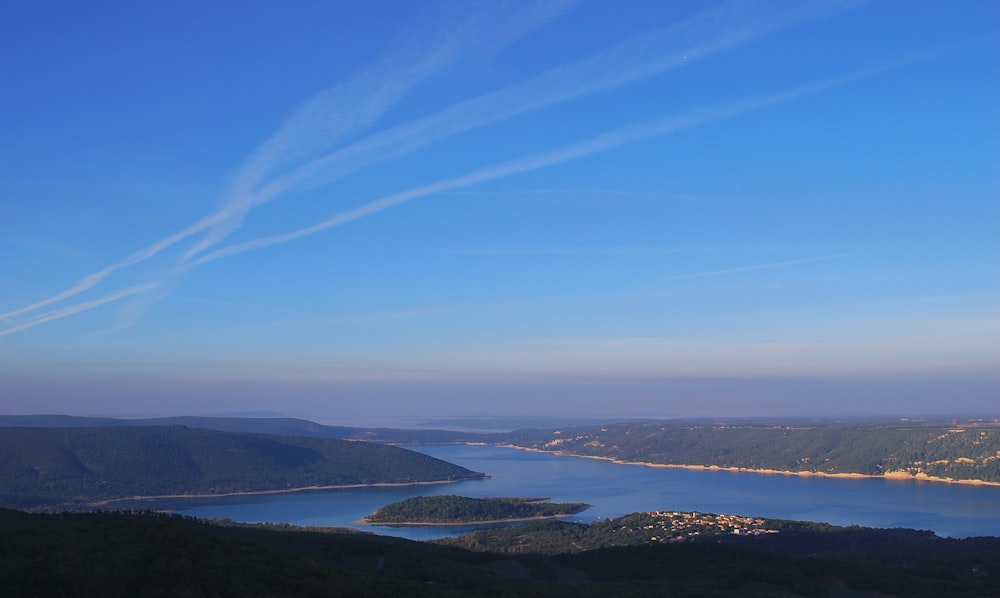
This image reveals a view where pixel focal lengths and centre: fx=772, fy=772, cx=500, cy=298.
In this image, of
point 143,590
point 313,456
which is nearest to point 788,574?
point 143,590

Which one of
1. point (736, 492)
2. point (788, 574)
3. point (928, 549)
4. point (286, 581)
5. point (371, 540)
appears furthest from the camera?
point (736, 492)

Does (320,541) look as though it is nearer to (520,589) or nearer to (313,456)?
(520,589)

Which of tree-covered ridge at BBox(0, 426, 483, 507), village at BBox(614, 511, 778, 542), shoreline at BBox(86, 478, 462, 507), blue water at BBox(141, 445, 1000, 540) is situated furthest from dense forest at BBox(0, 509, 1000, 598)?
tree-covered ridge at BBox(0, 426, 483, 507)

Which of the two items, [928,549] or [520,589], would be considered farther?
[928,549]

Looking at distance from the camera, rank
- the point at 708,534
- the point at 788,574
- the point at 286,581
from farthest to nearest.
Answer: the point at 708,534, the point at 788,574, the point at 286,581

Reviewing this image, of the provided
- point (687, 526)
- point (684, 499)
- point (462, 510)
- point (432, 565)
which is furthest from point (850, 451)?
point (432, 565)

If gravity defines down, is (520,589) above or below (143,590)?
below

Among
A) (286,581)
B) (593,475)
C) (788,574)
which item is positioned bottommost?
(593,475)
